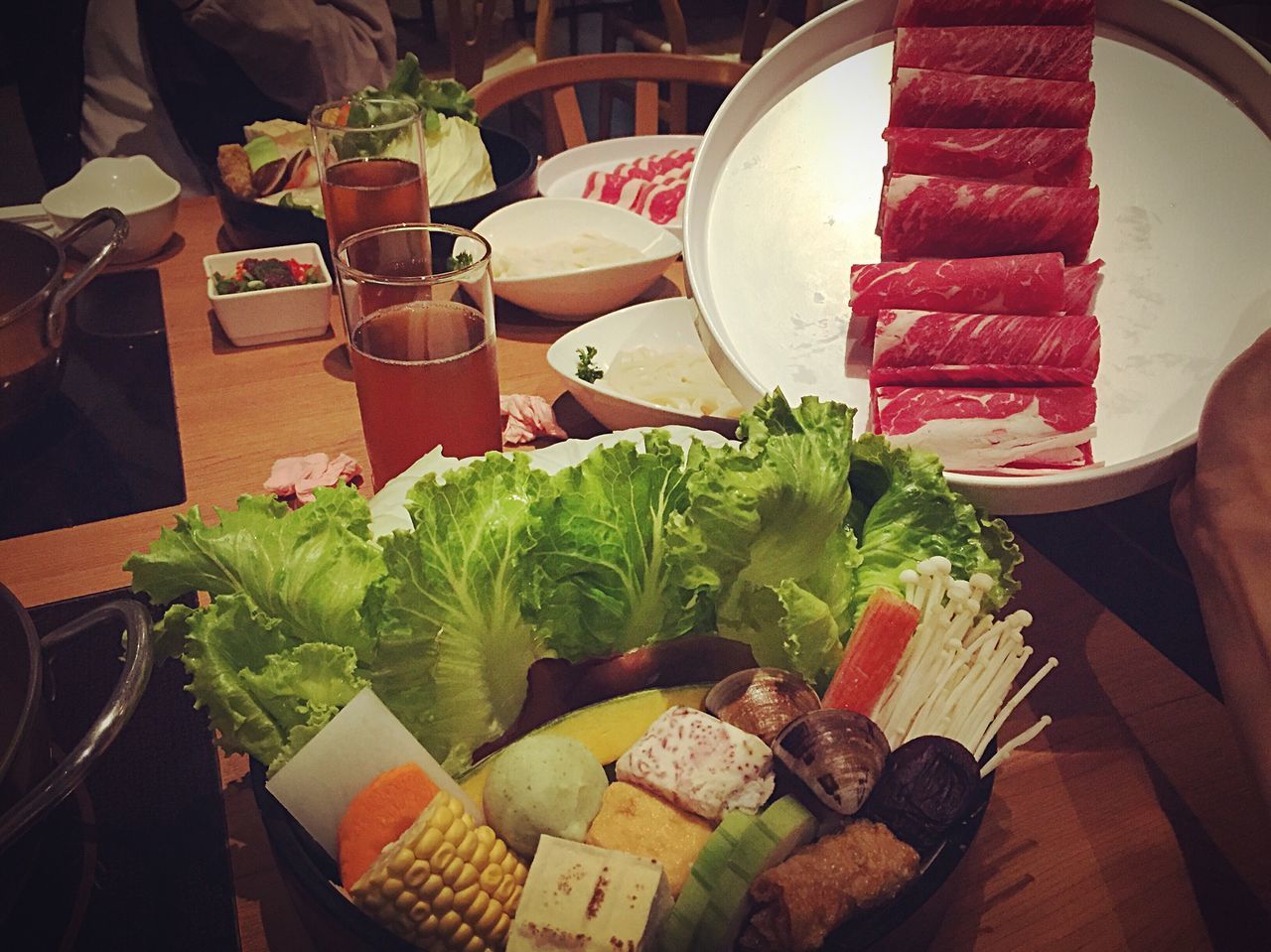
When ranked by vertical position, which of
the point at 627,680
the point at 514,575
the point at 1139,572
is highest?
the point at 514,575

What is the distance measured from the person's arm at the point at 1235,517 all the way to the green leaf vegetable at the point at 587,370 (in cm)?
81

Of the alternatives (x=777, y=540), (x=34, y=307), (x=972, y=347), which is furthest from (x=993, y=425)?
(x=34, y=307)

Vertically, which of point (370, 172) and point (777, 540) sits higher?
point (370, 172)

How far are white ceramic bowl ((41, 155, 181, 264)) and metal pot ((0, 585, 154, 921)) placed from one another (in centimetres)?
127

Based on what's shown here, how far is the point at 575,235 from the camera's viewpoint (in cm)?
182

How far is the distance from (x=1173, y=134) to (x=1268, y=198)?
15 cm

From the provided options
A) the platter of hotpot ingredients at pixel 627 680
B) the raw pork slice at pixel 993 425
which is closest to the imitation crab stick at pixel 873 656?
the platter of hotpot ingredients at pixel 627 680

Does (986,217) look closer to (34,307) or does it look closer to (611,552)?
(611,552)

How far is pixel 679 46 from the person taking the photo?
153 inches

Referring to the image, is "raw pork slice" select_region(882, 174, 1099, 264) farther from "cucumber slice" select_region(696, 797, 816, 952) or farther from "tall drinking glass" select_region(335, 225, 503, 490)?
"cucumber slice" select_region(696, 797, 816, 952)

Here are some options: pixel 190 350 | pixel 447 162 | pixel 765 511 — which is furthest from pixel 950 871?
pixel 447 162

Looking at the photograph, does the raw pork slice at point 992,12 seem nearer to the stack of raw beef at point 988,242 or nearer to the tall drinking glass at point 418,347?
the stack of raw beef at point 988,242

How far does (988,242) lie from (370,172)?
982mm

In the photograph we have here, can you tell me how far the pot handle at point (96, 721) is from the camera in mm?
633
